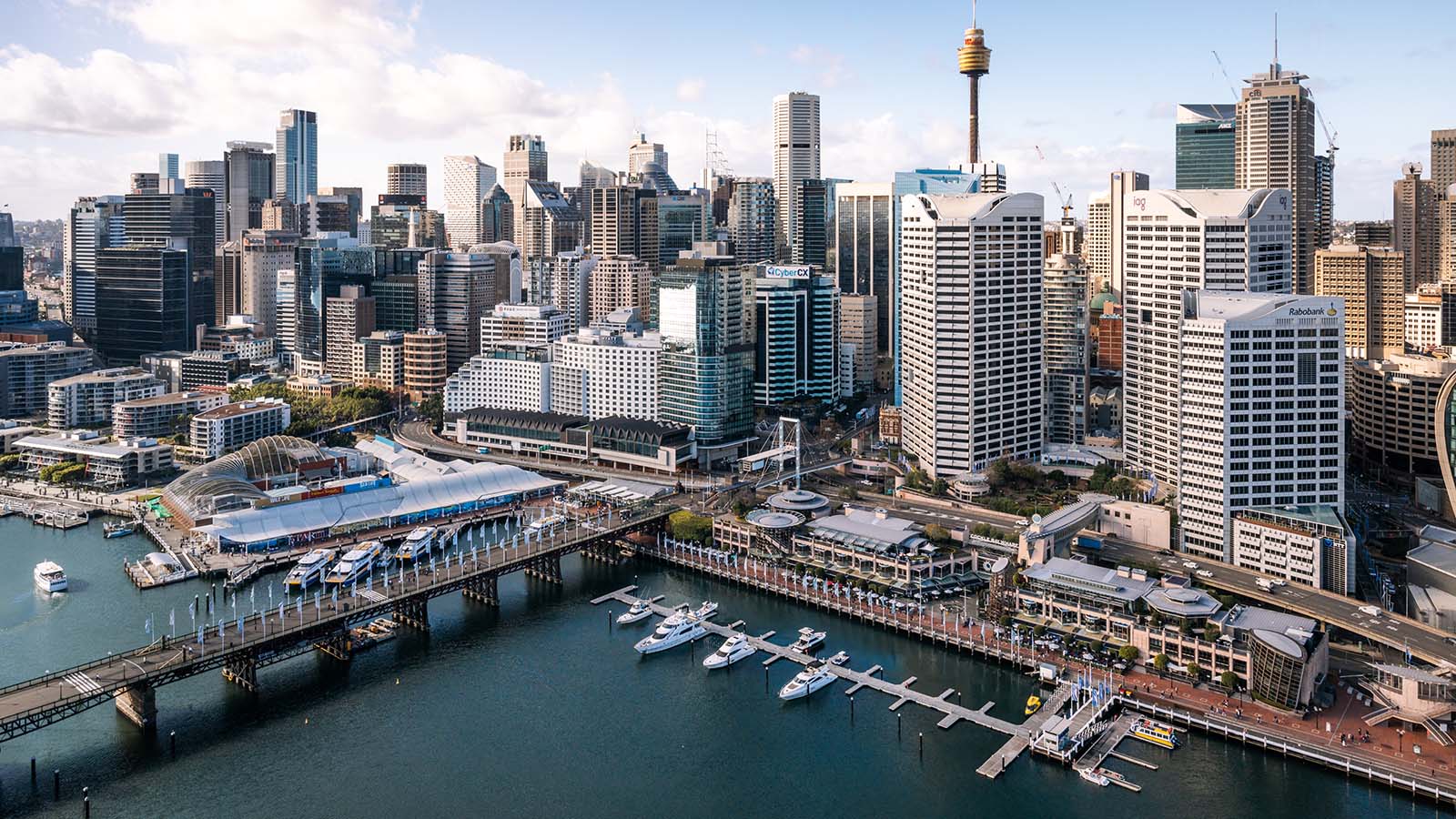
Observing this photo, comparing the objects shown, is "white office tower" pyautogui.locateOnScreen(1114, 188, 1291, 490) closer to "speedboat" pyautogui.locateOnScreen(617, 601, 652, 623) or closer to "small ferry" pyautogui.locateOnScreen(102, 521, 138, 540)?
"speedboat" pyautogui.locateOnScreen(617, 601, 652, 623)

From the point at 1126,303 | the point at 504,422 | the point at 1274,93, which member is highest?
the point at 1274,93

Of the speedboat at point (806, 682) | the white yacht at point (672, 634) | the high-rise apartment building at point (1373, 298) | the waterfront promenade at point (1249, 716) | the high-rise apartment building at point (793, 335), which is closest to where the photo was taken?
the waterfront promenade at point (1249, 716)

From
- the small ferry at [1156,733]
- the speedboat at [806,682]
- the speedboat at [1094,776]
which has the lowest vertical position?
the speedboat at [1094,776]

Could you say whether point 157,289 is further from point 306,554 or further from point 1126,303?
point 1126,303

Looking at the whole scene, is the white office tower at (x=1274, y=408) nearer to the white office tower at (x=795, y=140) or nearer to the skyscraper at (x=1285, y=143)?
the skyscraper at (x=1285, y=143)

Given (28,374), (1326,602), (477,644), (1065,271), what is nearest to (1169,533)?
(1326,602)

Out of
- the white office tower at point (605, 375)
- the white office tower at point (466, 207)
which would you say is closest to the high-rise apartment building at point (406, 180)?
the white office tower at point (466, 207)

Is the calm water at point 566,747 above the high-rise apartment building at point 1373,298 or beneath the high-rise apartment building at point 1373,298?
beneath

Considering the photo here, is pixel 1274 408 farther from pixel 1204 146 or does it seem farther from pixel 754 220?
pixel 754 220
